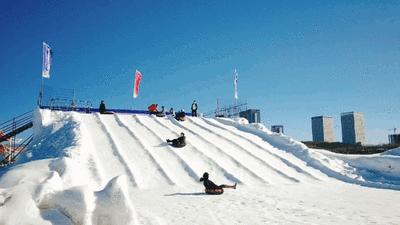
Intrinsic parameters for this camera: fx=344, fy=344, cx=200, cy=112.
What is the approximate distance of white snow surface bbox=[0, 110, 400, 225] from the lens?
5.29 meters

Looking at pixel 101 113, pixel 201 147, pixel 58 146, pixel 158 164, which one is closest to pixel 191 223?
pixel 158 164

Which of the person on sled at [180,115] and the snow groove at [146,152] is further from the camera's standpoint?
the person on sled at [180,115]

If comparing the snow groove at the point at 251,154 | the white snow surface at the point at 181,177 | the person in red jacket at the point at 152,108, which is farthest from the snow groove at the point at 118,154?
the person in red jacket at the point at 152,108

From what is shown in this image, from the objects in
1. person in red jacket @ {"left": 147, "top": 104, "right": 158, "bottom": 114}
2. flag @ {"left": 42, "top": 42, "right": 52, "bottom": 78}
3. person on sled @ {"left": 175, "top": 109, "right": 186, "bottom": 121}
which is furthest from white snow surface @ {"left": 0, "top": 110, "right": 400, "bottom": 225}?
flag @ {"left": 42, "top": 42, "right": 52, "bottom": 78}

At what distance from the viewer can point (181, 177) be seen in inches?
585

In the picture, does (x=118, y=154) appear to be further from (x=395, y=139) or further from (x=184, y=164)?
(x=395, y=139)

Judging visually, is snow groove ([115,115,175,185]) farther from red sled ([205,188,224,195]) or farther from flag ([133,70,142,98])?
flag ([133,70,142,98])

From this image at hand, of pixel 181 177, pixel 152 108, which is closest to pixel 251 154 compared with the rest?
pixel 181 177

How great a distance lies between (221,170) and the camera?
53.3 ft

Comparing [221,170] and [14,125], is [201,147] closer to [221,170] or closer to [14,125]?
[221,170]

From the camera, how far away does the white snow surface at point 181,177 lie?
5.29m

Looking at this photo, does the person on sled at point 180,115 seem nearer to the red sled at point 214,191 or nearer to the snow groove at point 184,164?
the snow groove at point 184,164

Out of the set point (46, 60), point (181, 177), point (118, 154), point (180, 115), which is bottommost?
point (181, 177)

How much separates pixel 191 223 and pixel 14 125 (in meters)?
20.1
